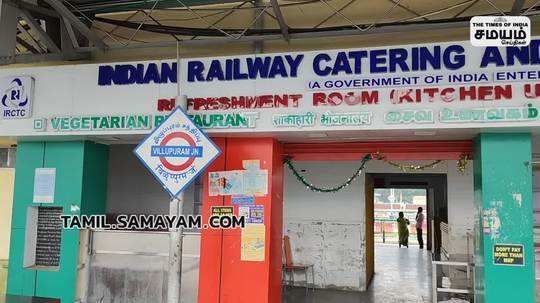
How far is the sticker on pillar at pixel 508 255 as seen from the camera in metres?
3.79

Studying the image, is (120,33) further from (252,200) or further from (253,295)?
(253,295)

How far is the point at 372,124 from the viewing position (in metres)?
3.98

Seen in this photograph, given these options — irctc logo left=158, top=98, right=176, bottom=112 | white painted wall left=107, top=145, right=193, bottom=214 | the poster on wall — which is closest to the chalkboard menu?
irctc logo left=158, top=98, right=176, bottom=112

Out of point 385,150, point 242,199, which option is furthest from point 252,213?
point 385,150

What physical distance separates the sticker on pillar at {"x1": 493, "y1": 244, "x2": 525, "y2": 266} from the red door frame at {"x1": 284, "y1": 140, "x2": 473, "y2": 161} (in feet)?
3.58

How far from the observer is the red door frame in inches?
182

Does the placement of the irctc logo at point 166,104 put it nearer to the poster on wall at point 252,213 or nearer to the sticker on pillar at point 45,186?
the poster on wall at point 252,213

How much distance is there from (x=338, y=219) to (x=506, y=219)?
3530 mm

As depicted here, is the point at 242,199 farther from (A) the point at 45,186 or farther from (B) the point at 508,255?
(B) the point at 508,255

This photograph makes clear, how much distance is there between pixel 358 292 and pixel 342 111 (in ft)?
12.4

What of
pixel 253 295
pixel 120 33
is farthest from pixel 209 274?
pixel 120 33

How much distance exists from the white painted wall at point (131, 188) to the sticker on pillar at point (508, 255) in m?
4.46

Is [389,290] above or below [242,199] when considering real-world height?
below

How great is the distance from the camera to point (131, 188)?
712cm
